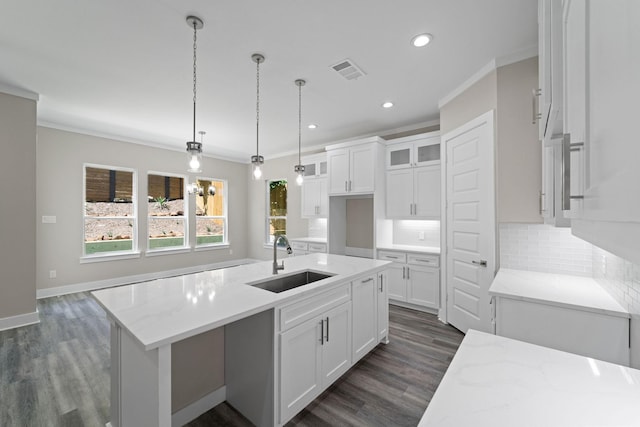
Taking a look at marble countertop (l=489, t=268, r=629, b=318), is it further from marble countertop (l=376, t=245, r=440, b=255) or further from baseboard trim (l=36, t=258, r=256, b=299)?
baseboard trim (l=36, t=258, r=256, b=299)

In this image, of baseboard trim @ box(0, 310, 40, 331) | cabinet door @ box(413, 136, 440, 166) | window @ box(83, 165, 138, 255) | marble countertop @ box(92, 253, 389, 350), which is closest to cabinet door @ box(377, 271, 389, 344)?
marble countertop @ box(92, 253, 389, 350)

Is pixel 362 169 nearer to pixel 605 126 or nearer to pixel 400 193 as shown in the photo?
pixel 400 193

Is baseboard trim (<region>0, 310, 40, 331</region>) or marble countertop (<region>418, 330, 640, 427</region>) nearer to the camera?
marble countertop (<region>418, 330, 640, 427</region>)

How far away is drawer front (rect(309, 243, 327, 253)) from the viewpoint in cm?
520

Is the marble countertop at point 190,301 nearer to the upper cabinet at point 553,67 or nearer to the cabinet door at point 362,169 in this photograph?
the upper cabinet at point 553,67

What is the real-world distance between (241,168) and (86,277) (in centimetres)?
395

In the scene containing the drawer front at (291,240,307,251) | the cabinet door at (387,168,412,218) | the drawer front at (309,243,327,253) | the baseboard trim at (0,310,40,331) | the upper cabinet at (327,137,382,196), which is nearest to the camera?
the baseboard trim at (0,310,40,331)

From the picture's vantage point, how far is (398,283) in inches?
163

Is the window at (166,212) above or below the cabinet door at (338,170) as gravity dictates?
below

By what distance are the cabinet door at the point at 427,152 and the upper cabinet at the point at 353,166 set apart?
1.93ft

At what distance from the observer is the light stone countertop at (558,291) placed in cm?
174

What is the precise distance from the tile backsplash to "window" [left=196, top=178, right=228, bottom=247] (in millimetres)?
5973

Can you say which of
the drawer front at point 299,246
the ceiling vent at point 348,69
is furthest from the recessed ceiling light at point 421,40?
the drawer front at point 299,246

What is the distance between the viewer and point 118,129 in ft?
16.0
